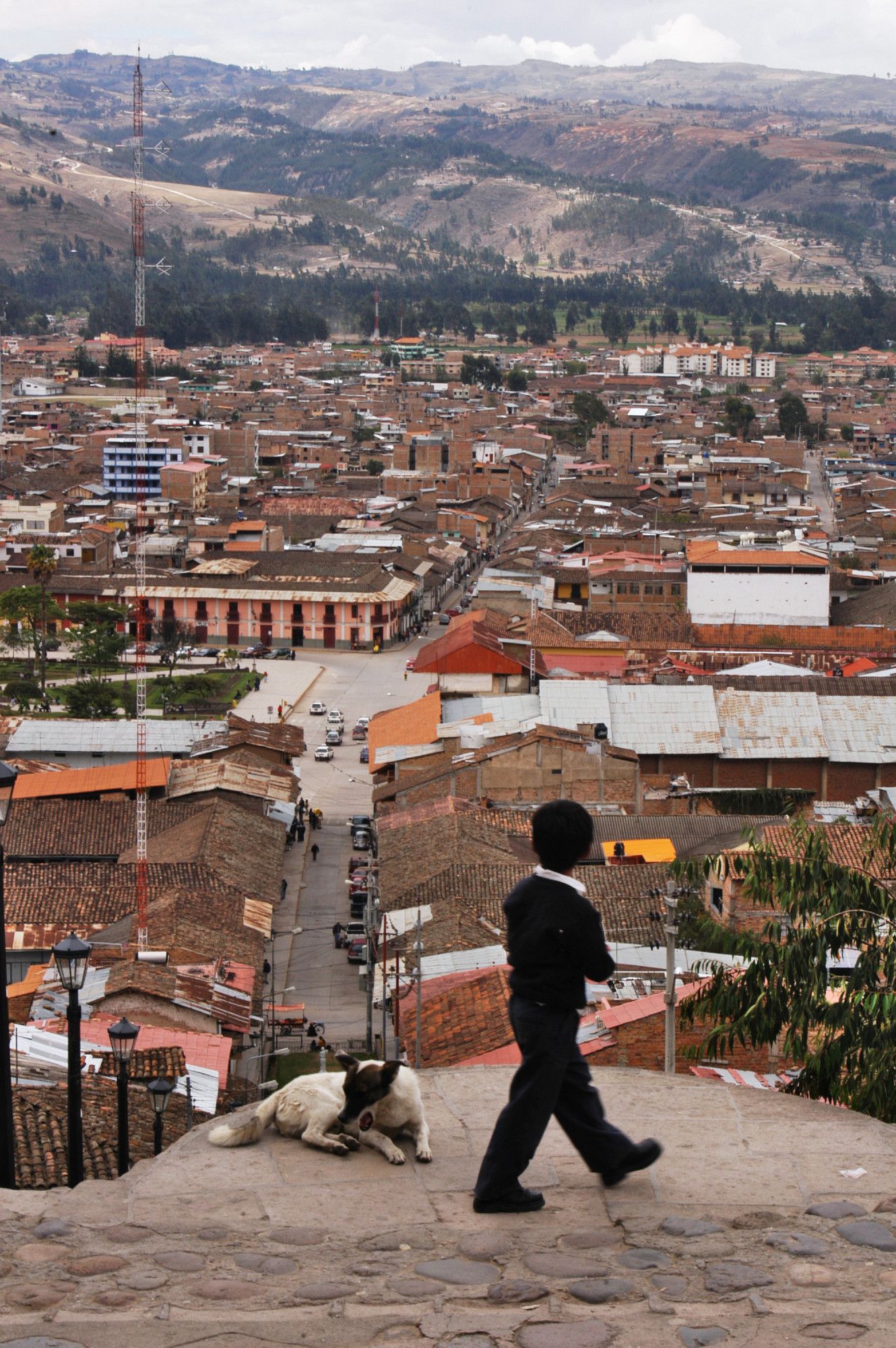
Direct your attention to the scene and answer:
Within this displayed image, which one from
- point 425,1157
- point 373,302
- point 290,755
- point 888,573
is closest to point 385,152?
point 373,302

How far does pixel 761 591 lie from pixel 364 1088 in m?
22.7

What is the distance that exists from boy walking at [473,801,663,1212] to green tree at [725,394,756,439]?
5370 centimetres

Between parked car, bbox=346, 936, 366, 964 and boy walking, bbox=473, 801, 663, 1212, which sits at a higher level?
boy walking, bbox=473, 801, 663, 1212

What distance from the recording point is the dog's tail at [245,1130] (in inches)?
139

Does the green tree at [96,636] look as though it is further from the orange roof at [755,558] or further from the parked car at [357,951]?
the parked car at [357,951]

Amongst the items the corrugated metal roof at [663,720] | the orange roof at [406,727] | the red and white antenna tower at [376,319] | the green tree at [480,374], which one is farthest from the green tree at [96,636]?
the red and white antenna tower at [376,319]

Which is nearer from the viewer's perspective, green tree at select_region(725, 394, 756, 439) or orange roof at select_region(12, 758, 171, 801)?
orange roof at select_region(12, 758, 171, 801)

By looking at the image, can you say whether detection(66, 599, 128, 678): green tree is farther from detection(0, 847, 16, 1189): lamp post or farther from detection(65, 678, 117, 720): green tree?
detection(0, 847, 16, 1189): lamp post

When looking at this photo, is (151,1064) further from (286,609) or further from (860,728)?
(286,609)

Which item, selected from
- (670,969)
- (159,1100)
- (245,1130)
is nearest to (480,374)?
(159,1100)

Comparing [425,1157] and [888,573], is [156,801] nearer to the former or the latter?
[425,1157]

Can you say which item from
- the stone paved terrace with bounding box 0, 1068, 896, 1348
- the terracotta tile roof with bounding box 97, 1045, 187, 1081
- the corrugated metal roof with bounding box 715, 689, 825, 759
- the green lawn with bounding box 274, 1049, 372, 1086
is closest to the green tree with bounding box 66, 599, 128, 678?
the corrugated metal roof with bounding box 715, 689, 825, 759

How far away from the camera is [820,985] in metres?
5.22

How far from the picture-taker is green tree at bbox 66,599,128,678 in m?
26.9
